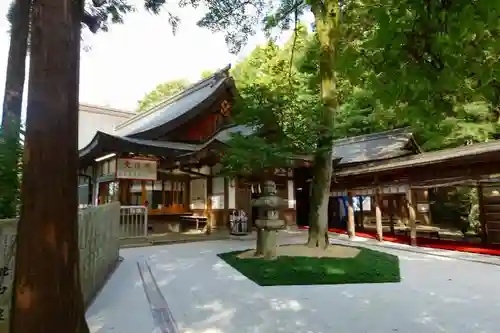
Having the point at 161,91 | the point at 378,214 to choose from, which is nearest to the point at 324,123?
the point at 378,214

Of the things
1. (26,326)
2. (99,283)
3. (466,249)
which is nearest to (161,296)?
(99,283)

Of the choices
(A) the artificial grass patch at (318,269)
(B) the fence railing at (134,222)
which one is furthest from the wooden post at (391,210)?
(B) the fence railing at (134,222)

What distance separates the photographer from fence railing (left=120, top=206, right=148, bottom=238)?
11.1m

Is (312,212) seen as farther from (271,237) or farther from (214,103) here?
(214,103)

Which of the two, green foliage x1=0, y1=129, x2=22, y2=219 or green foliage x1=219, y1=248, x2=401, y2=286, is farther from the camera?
green foliage x1=219, y1=248, x2=401, y2=286

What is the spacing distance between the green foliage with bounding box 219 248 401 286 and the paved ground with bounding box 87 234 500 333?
0.97 ft

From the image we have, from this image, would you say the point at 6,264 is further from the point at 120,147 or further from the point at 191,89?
the point at 191,89

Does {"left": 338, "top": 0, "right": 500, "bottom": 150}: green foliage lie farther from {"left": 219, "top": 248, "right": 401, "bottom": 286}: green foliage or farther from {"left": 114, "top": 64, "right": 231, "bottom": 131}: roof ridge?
{"left": 114, "top": 64, "right": 231, "bottom": 131}: roof ridge

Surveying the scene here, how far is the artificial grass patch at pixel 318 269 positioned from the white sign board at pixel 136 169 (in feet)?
16.6

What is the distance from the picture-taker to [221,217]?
14.2m

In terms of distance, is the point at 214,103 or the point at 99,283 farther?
the point at 214,103

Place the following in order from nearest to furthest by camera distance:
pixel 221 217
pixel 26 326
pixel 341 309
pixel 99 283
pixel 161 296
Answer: pixel 26 326, pixel 341 309, pixel 161 296, pixel 99 283, pixel 221 217

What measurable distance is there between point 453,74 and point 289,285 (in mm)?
4557

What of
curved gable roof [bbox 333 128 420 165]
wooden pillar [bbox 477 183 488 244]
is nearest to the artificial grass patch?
wooden pillar [bbox 477 183 488 244]
